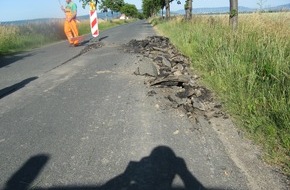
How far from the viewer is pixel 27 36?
69.0 feet

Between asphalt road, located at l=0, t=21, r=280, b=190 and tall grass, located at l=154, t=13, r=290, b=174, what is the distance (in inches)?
23.2

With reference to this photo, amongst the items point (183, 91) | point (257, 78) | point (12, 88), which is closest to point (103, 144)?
point (183, 91)

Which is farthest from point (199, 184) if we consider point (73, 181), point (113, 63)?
point (113, 63)

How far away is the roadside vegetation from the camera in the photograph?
18094mm

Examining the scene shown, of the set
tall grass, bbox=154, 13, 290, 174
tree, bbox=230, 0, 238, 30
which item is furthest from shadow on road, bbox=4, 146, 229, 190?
tree, bbox=230, 0, 238, 30

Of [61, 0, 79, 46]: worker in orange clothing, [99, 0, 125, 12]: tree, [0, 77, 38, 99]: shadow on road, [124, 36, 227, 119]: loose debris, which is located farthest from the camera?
[99, 0, 125, 12]: tree

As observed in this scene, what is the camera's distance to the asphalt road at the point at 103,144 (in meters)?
3.11

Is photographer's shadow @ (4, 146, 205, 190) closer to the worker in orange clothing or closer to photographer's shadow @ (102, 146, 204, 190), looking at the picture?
photographer's shadow @ (102, 146, 204, 190)

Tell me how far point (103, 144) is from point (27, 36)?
62.6 ft

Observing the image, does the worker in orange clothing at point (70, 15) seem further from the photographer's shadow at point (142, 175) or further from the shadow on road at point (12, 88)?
the photographer's shadow at point (142, 175)

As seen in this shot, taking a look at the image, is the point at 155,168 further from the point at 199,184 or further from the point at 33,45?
the point at 33,45

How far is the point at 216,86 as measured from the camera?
6137mm

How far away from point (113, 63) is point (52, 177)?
23.3 feet

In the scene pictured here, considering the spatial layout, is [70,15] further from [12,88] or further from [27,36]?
[12,88]
